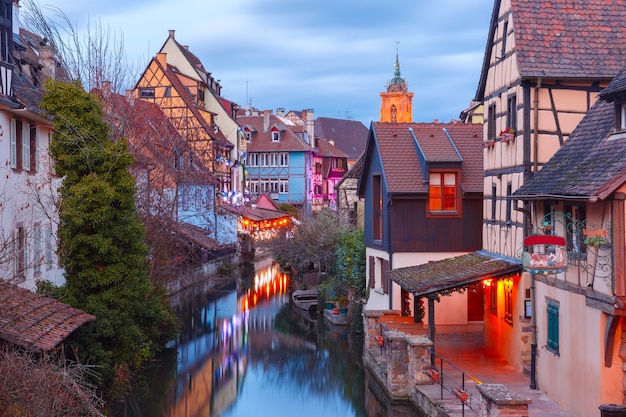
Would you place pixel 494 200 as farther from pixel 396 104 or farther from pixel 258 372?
pixel 396 104

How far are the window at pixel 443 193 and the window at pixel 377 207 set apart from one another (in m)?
2.14

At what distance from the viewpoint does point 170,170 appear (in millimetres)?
30375

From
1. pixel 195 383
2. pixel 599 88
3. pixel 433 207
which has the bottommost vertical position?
pixel 195 383

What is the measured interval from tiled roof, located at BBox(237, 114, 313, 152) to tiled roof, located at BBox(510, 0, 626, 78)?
2220 inches

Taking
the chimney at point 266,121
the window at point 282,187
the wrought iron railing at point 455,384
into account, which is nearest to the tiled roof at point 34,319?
the wrought iron railing at point 455,384

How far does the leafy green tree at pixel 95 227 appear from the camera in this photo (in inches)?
682

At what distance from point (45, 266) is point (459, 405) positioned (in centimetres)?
1224

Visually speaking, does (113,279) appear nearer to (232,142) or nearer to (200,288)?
(200,288)

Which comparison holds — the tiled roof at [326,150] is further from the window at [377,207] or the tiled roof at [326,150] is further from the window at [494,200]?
the window at [494,200]

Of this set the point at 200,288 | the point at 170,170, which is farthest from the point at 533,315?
the point at 200,288

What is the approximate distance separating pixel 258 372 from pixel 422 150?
835 cm

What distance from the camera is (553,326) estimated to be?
1644 centimetres

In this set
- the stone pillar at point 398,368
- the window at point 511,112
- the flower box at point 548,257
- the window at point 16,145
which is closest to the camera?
the flower box at point 548,257

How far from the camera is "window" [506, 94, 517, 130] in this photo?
1914 centimetres
